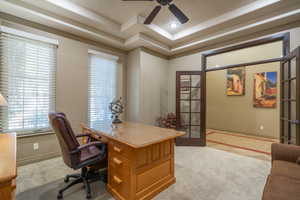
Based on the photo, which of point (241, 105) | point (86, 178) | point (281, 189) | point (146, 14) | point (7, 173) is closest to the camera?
point (7, 173)

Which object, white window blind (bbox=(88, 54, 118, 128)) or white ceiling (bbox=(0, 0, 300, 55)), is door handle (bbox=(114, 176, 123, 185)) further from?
white ceiling (bbox=(0, 0, 300, 55))

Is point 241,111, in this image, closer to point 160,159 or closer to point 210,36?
point 210,36

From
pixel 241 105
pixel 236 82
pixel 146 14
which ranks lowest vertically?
pixel 241 105

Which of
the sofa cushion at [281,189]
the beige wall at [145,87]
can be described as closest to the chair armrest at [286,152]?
the sofa cushion at [281,189]

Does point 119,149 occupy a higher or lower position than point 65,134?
lower

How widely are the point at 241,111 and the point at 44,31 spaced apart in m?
6.33

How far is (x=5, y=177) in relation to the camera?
820 mm

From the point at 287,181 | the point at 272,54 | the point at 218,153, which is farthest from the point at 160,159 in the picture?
the point at 272,54

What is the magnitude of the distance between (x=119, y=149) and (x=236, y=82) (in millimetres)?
5319

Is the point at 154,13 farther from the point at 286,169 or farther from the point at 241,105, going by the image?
the point at 241,105

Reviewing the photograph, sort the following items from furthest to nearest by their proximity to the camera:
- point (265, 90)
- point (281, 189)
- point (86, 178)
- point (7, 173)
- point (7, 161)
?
point (265, 90)
point (86, 178)
point (281, 189)
point (7, 161)
point (7, 173)

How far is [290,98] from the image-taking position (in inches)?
103

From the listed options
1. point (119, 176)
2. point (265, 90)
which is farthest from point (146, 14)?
point (265, 90)

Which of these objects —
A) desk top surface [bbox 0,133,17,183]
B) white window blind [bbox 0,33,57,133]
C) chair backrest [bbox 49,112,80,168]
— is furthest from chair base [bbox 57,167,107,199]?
white window blind [bbox 0,33,57,133]
